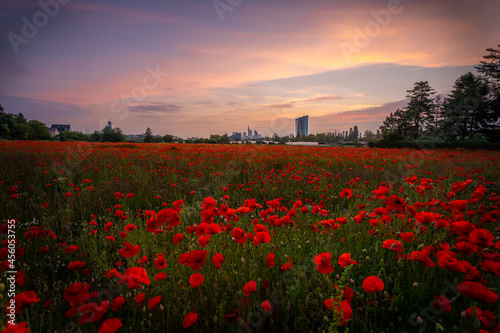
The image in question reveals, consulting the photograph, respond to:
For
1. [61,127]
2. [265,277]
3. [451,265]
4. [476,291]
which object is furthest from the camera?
[61,127]

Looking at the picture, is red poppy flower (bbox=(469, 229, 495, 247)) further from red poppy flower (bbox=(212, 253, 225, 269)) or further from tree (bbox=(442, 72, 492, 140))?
tree (bbox=(442, 72, 492, 140))

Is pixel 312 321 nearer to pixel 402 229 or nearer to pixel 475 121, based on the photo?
pixel 402 229

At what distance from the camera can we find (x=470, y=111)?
28.4m

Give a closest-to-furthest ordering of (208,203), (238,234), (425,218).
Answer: (425,218) < (238,234) < (208,203)

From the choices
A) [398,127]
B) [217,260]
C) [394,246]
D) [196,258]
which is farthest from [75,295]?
[398,127]

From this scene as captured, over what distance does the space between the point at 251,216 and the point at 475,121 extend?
139ft

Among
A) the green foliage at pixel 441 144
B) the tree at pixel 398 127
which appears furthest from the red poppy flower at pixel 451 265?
the tree at pixel 398 127

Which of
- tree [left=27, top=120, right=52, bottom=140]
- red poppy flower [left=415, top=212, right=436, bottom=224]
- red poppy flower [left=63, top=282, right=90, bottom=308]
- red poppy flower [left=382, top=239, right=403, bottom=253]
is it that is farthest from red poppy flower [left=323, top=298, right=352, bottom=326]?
tree [left=27, top=120, right=52, bottom=140]

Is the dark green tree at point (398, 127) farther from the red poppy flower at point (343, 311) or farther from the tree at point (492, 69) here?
the red poppy flower at point (343, 311)

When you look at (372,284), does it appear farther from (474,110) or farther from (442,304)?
(474,110)

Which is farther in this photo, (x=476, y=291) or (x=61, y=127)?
(x=61, y=127)

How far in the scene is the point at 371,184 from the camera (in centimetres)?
611

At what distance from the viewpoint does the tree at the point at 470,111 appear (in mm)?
26438

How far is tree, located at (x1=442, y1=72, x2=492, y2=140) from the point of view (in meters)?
26.4
